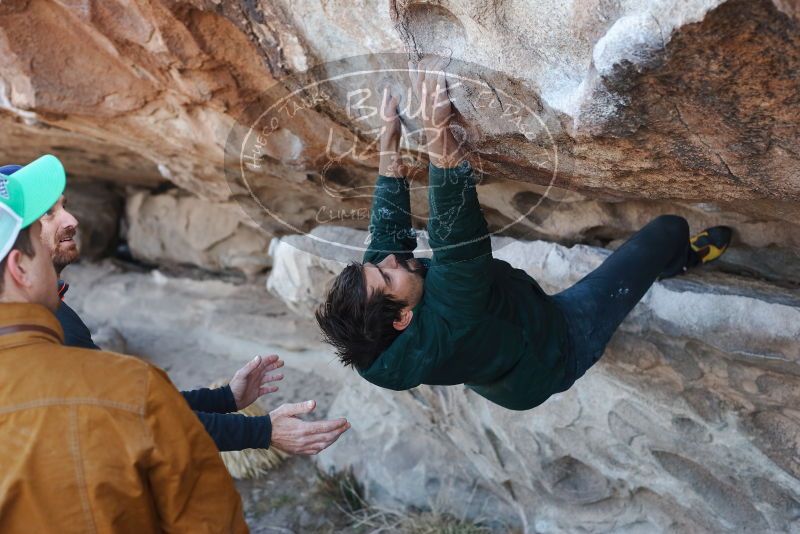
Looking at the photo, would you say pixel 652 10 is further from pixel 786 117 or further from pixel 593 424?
pixel 593 424

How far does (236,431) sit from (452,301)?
489 millimetres

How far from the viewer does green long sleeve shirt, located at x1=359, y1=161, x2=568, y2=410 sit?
4.74 ft

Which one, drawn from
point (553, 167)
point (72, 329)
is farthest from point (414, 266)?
point (72, 329)

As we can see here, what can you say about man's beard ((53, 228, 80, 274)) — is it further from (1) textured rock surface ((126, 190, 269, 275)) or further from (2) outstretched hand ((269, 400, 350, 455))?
(1) textured rock surface ((126, 190, 269, 275))

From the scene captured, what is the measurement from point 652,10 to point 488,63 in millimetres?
420

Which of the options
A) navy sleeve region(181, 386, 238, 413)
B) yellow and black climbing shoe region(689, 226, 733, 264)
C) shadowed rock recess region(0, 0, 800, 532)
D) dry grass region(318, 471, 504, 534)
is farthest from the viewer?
dry grass region(318, 471, 504, 534)

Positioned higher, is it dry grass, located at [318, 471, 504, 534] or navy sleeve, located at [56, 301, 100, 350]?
navy sleeve, located at [56, 301, 100, 350]

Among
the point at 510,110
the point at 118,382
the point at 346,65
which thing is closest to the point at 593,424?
the point at 510,110

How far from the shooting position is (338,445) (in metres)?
3.62

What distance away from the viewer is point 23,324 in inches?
44.5

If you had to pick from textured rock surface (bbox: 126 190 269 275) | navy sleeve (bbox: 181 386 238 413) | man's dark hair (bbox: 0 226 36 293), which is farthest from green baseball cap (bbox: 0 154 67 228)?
textured rock surface (bbox: 126 190 269 275)

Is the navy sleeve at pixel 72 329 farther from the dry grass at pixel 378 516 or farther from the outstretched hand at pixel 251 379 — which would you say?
the dry grass at pixel 378 516

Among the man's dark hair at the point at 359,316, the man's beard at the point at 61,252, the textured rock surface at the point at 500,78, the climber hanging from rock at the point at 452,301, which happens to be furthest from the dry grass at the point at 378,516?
the man's beard at the point at 61,252

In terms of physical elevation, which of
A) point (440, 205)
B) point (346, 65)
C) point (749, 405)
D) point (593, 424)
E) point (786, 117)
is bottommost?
point (593, 424)
